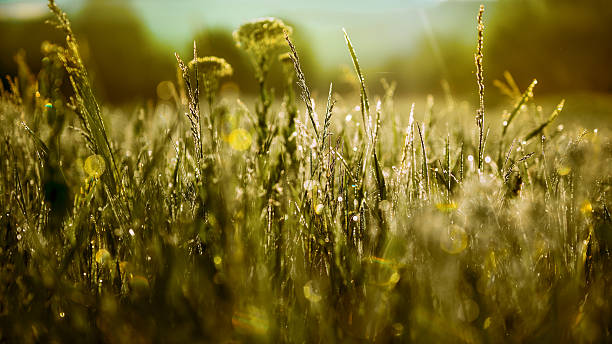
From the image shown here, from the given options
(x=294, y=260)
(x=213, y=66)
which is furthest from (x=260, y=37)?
(x=294, y=260)

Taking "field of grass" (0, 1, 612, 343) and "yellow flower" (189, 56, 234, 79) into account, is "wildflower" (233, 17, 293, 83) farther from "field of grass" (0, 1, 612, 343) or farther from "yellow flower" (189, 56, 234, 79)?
"field of grass" (0, 1, 612, 343)

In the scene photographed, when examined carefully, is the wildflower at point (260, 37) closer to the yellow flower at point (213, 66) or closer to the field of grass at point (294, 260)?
the yellow flower at point (213, 66)

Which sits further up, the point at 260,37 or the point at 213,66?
the point at 260,37

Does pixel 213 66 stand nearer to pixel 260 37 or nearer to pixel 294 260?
pixel 260 37

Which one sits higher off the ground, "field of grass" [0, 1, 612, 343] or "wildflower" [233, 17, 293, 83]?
"wildflower" [233, 17, 293, 83]

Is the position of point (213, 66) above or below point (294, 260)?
above

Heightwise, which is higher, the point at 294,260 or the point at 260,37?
the point at 260,37

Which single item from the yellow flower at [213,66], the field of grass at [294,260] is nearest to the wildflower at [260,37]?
the yellow flower at [213,66]

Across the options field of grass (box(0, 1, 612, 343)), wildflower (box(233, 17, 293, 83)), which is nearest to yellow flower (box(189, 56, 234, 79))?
wildflower (box(233, 17, 293, 83))

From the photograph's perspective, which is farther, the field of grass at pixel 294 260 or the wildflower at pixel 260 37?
the wildflower at pixel 260 37

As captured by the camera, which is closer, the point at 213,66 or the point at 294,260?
the point at 294,260

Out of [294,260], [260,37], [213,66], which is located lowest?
[294,260]

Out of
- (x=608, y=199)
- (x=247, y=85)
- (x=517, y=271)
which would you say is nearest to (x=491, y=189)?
(x=517, y=271)
